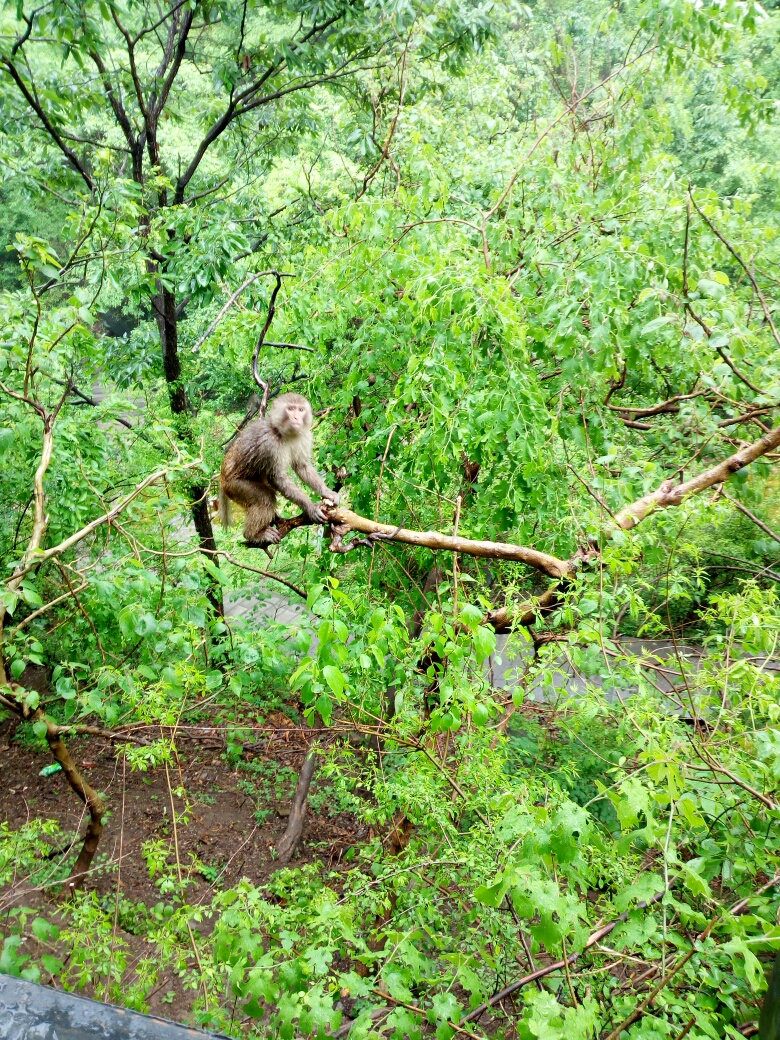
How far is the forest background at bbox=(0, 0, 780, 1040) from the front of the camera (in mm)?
2230

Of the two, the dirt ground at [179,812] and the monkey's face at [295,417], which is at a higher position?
the monkey's face at [295,417]

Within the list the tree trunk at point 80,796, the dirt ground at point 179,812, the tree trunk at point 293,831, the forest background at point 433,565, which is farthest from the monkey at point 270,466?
the tree trunk at point 293,831

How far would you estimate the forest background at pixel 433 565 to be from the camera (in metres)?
2.23

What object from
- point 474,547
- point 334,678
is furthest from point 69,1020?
point 474,547

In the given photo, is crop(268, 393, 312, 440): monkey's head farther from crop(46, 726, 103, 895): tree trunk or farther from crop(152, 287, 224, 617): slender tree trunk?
crop(152, 287, 224, 617): slender tree trunk

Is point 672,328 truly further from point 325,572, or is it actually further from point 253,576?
point 253,576

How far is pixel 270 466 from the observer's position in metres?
4.47

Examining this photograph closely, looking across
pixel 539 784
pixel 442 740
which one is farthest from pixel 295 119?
pixel 539 784

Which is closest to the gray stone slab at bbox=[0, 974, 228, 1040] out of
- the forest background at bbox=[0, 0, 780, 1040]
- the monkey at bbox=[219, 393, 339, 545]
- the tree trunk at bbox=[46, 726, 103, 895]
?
the forest background at bbox=[0, 0, 780, 1040]

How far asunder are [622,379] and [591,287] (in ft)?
2.71

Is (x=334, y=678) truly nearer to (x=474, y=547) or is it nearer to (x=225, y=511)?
(x=474, y=547)

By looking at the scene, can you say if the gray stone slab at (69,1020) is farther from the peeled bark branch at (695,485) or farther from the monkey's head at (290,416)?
the monkey's head at (290,416)

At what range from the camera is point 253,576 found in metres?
7.84

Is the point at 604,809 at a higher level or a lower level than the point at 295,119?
lower
